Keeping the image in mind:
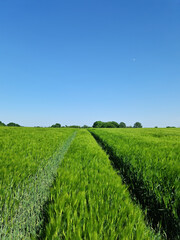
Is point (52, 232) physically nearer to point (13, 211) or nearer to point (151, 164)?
point (13, 211)

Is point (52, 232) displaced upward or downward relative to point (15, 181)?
downward

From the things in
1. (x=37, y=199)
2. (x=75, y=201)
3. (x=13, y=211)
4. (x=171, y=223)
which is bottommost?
(x=171, y=223)

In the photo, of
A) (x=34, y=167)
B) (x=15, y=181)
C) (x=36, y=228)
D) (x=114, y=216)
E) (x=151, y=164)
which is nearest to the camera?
(x=114, y=216)

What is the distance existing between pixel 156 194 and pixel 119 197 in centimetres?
111

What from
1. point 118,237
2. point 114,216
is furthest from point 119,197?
point 118,237

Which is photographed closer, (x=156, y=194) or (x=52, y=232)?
(x=52, y=232)

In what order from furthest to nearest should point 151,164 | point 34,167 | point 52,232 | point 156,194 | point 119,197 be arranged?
point 151,164 → point 34,167 → point 156,194 → point 119,197 → point 52,232

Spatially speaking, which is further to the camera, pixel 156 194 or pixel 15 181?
pixel 156 194

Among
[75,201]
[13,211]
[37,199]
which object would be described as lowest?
[37,199]

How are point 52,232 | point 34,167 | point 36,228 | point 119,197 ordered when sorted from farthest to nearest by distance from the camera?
point 34,167
point 119,197
point 36,228
point 52,232

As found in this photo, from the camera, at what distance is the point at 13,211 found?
164cm

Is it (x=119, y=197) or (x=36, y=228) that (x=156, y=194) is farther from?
(x=36, y=228)

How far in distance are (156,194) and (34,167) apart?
8.92 ft

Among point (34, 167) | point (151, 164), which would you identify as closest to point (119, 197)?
point (34, 167)
